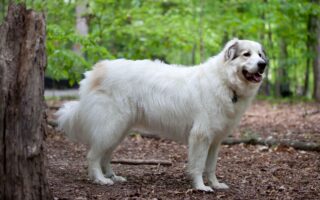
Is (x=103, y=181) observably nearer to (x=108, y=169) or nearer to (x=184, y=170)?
(x=108, y=169)

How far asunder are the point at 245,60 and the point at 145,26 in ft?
21.2

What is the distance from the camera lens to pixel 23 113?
321 centimetres

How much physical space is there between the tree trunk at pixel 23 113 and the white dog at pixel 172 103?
1.76 m

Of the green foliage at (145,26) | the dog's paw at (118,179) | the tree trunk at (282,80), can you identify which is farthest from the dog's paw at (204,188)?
the tree trunk at (282,80)

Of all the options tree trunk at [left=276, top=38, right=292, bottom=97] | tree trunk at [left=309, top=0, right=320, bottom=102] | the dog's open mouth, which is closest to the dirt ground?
the dog's open mouth

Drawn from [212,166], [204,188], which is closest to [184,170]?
[212,166]

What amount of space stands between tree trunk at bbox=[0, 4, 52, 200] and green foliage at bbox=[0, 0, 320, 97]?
9.78ft

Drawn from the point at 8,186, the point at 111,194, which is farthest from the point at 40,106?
the point at 111,194

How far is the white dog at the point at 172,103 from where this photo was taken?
15.8ft

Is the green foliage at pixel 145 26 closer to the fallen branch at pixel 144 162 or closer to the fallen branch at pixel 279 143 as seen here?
the fallen branch at pixel 144 162

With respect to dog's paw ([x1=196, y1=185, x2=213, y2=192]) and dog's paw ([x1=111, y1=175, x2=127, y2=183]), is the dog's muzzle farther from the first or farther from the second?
dog's paw ([x1=111, y1=175, x2=127, y2=183])

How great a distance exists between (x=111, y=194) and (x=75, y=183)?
1.75 ft

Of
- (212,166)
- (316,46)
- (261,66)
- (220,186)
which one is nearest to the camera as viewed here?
(261,66)

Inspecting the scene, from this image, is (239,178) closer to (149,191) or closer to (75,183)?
(149,191)
